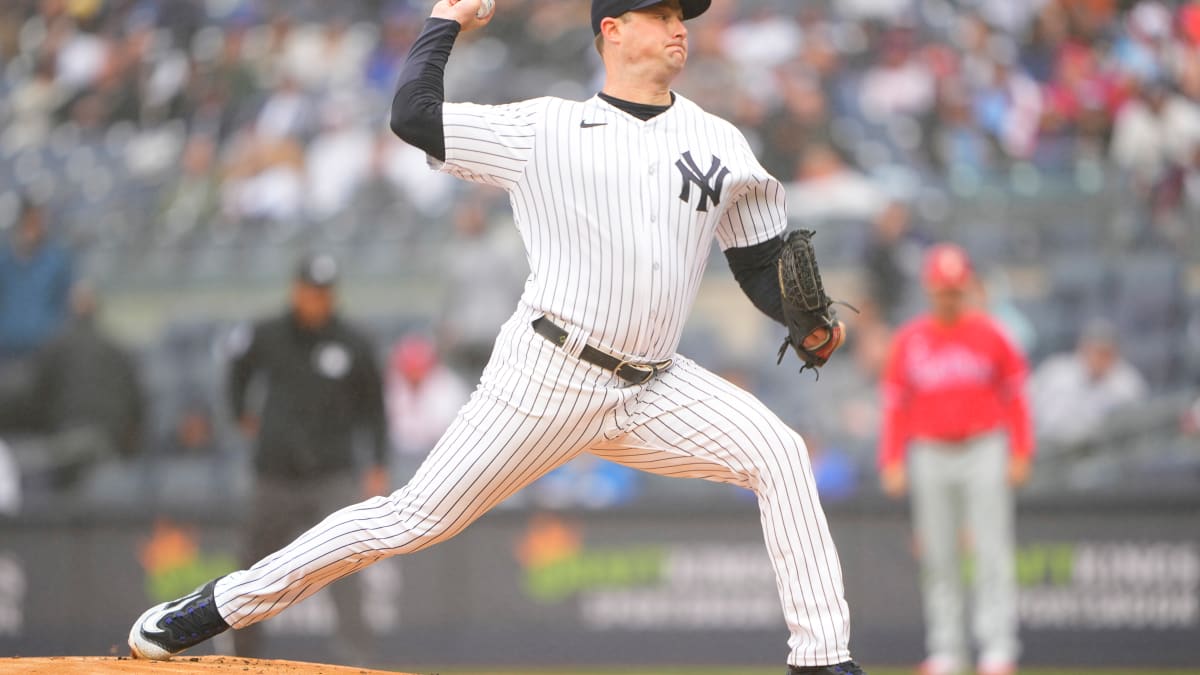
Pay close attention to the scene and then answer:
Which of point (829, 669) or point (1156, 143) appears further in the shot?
point (1156, 143)

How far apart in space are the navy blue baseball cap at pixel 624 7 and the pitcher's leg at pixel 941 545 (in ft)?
14.1

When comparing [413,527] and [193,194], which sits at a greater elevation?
[193,194]

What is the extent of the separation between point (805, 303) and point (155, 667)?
1.99 m

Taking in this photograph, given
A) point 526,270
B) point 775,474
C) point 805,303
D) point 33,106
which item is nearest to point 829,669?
point 775,474

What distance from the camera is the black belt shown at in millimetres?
3812

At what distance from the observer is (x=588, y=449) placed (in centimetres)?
396

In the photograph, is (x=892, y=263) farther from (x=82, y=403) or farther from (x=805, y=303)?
(x=805, y=303)

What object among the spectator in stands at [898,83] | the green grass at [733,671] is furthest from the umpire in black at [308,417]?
the spectator in stands at [898,83]

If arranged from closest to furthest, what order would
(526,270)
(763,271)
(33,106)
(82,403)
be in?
(763,271) → (82,403) → (526,270) → (33,106)

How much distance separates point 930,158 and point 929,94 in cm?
56

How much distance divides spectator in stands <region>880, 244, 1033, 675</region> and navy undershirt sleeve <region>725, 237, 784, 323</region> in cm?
375

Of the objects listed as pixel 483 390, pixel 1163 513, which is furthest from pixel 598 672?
pixel 483 390

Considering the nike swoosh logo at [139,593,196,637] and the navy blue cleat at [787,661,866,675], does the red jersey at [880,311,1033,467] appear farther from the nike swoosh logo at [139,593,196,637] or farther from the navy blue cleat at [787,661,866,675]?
the nike swoosh logo at [139,593,196,637]

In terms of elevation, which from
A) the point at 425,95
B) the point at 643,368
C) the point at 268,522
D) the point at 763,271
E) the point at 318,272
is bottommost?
the point at 268,522
